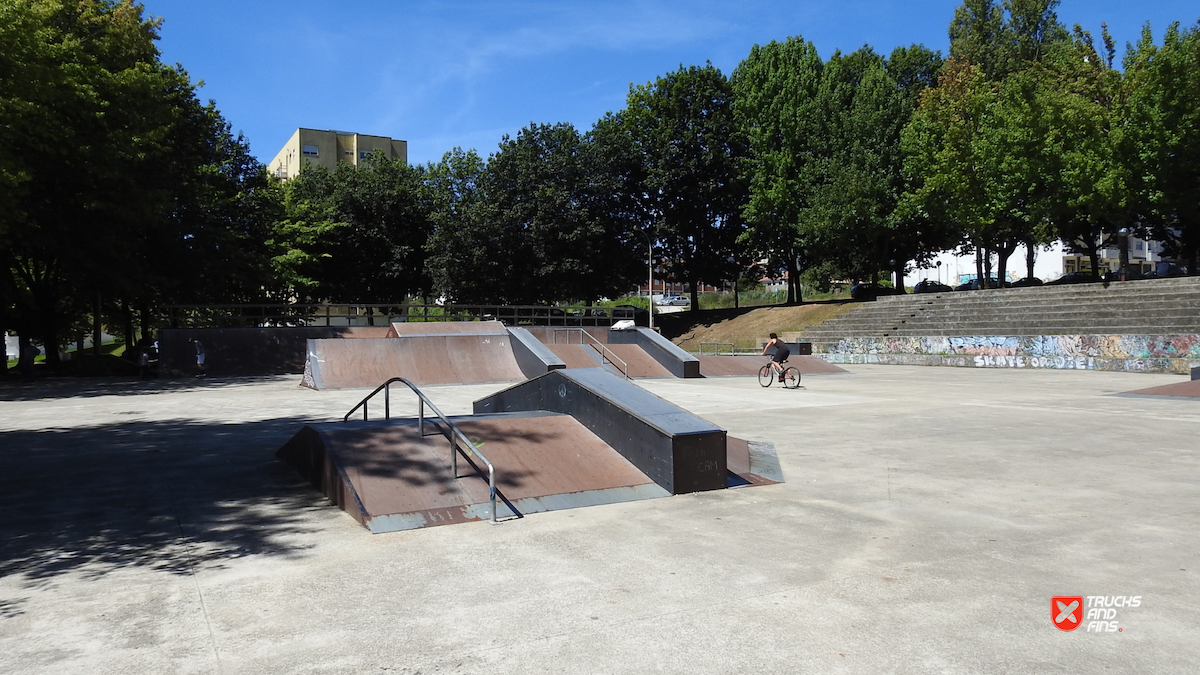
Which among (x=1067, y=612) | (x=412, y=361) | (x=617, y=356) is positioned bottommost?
(x=1067, y=612)

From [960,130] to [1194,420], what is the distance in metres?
30.0

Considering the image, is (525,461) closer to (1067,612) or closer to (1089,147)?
(1067,612)

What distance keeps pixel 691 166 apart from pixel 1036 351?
2251cm

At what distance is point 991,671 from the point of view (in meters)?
3.38

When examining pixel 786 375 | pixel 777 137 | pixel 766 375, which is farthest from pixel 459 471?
pixel 777 137

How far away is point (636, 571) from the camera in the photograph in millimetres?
4871

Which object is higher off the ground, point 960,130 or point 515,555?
point 960,130

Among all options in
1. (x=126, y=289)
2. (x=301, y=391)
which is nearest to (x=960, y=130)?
(x=301, y=391)

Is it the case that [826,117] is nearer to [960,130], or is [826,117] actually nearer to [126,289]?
[960,130]

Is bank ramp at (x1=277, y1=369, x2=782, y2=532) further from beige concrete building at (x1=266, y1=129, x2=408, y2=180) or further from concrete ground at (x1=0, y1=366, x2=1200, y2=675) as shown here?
beige concrete building at (x1=266, y1=129, x2=408, y2=180)

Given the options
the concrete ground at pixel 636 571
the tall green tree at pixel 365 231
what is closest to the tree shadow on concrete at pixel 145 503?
the concrete ground at pixel 636 571

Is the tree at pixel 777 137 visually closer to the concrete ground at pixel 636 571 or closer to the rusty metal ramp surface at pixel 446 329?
the rusty metal ramp surface at pixel 446 329

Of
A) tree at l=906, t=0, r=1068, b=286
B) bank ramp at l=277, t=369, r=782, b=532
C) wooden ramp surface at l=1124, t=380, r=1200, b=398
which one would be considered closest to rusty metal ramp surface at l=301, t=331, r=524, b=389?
bank ramp at l=277, t=369, r=782, b=532

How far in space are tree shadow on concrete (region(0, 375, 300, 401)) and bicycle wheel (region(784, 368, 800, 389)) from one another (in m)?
13.1
